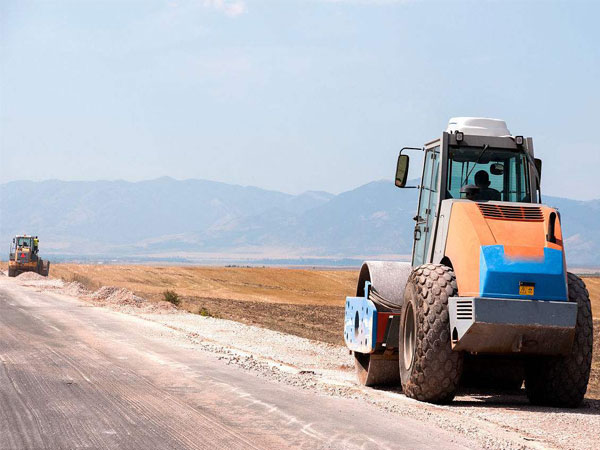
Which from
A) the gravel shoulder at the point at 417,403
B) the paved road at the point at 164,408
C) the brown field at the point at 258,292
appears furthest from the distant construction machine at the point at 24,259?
the paved road at the point at 164,408

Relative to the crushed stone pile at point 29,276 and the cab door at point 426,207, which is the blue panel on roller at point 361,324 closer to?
the cab door at point 426,207

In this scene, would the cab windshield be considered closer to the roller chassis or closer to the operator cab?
the operator cab

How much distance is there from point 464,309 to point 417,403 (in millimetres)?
1508

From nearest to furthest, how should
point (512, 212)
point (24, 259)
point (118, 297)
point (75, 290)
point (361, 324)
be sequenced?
point (512, 212), point (361, 324), point (118, 297), point (75, 290), point (24, 259)

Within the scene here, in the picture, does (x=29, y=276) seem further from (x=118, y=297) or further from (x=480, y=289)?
(x=480, y=289)

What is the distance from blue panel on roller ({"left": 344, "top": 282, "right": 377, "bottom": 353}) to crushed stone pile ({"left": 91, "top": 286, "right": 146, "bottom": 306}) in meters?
20.8

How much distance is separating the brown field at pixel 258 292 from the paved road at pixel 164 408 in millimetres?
7983

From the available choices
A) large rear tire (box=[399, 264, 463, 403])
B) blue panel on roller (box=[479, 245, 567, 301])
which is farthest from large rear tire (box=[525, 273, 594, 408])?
large rear tire (box=[399, 264, 463, 403])

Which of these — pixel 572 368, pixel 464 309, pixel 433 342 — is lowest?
pixel 572 368

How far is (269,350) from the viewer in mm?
19938

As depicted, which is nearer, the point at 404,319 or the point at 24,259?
the point at 404,319

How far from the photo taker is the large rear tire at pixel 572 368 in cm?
1066

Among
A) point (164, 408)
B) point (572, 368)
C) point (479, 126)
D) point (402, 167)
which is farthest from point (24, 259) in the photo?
point (572, 368)

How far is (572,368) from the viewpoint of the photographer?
10.8 metres
